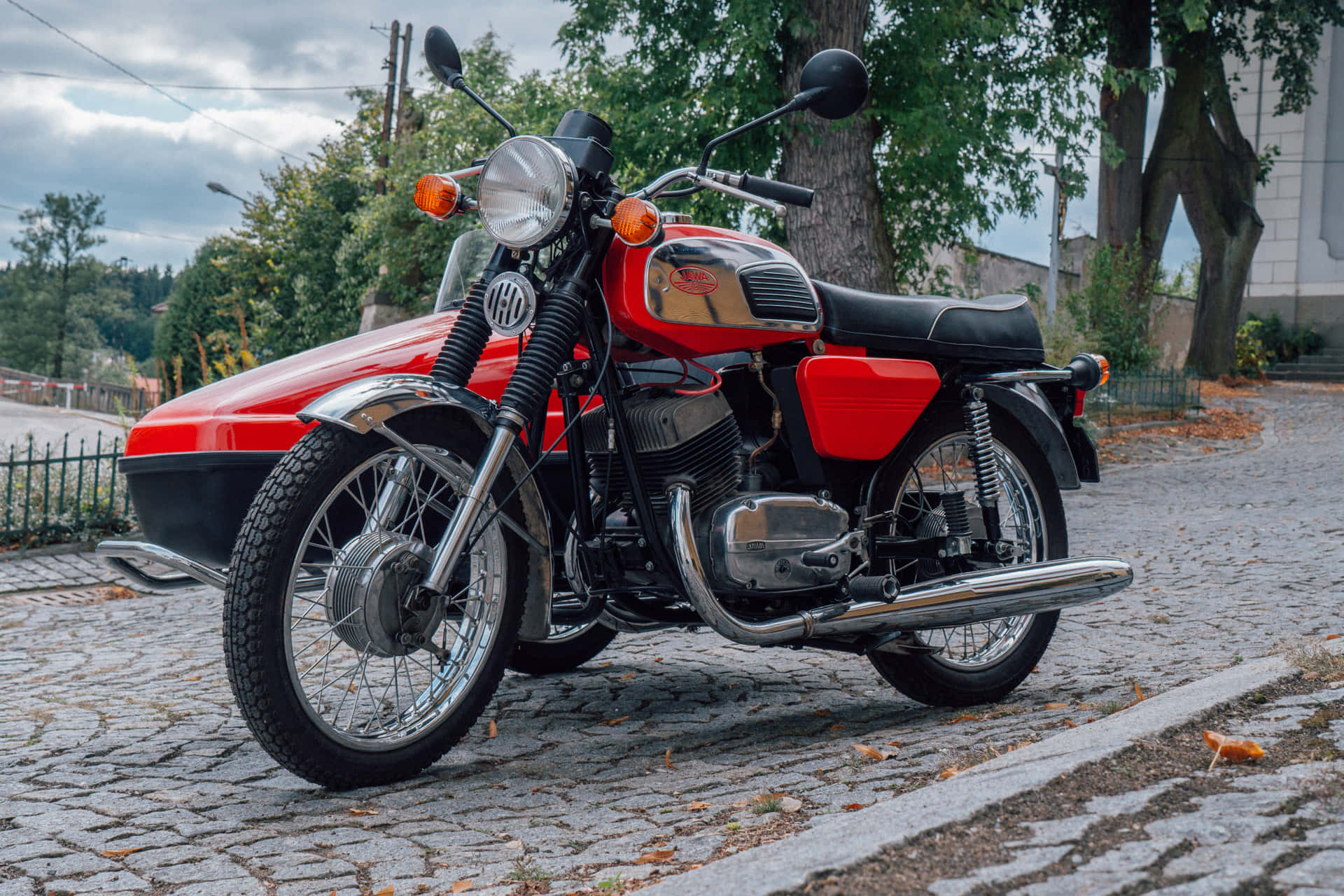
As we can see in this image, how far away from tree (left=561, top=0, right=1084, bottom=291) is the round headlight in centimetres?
820

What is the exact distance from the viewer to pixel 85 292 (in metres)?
78.1

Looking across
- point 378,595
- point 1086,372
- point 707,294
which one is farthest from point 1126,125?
point 378,595

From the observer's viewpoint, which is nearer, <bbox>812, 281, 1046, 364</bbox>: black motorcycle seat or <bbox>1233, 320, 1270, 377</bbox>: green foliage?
<bbox>812, 281, 1046, 364</bbox>: black motorcycle seat

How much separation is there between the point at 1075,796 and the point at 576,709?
2.08 m

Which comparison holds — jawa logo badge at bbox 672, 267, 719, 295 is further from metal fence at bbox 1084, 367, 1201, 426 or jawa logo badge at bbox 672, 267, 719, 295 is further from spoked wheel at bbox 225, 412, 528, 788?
metal fence at bbox 1084, 367, 1201, 426

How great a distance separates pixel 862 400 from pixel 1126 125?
863 inches

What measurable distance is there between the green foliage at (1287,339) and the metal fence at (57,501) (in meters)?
29.0

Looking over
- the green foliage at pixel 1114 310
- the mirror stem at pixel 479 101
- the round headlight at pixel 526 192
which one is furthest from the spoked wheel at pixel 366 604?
the green foliage at pixel 1114 310

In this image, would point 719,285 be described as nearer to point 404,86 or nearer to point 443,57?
point 443,57

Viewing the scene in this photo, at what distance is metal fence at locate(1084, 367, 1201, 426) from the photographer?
668 inches

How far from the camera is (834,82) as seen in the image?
3.22 meters

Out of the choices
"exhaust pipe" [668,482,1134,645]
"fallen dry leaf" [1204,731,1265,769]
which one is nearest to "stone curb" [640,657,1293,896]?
"fallen dry leaf" [1204,731,1265,769]

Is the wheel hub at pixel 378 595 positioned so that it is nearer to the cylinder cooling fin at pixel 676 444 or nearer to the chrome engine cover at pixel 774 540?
the cylinder cooling fin at pixel 676 444

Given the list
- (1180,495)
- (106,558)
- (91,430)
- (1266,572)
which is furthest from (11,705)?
(91,430)
